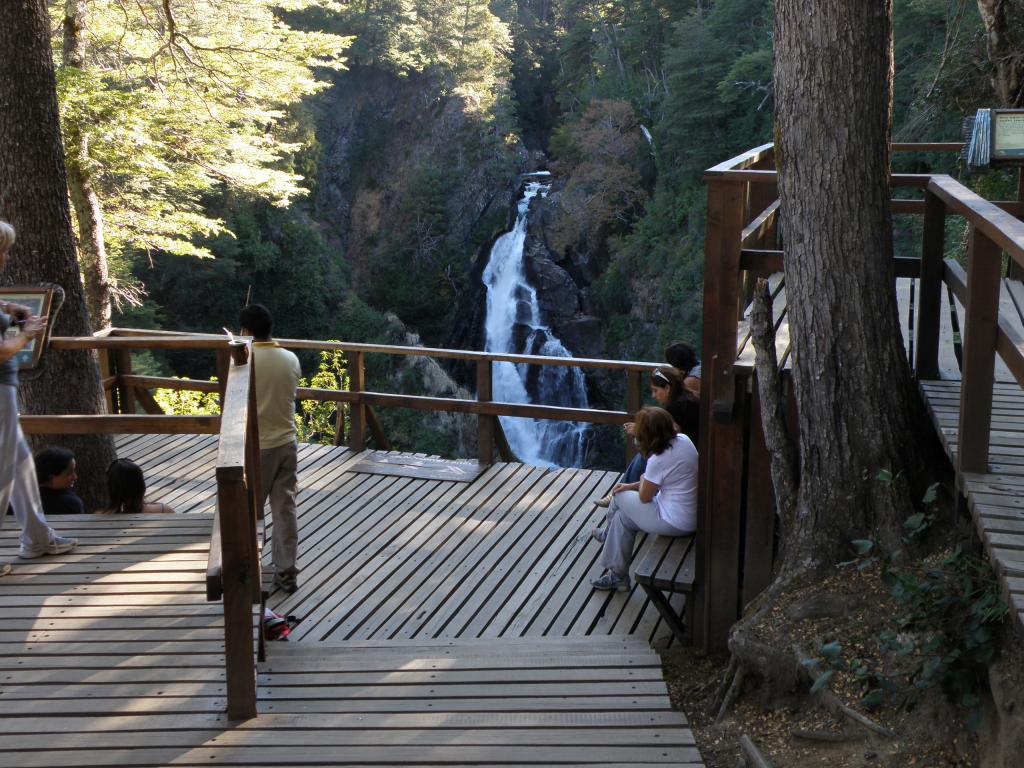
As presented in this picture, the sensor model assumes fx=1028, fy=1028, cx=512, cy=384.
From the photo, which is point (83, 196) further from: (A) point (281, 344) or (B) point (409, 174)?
(B) point (409, 174)

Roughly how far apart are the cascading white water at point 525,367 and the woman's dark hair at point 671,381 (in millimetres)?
19069

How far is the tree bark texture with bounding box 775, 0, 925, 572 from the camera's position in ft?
13.7

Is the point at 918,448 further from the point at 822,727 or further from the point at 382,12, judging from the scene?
the point at 382,12

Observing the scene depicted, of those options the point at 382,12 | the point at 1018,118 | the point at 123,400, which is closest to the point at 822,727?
the point at 1018,118

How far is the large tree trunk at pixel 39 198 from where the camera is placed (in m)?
6.10

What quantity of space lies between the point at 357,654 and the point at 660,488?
5.85 ft

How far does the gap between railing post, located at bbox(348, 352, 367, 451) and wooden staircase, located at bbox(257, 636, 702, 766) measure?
11.1ft

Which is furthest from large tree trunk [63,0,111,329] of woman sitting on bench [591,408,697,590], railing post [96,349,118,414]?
woman sitting on bench [591,408,697,590]

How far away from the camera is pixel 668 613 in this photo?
5062mm

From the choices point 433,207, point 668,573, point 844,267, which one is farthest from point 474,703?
point 433,207

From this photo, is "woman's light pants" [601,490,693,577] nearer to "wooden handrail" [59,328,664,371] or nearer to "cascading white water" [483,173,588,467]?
"wooden handrail" [59,328,664,371]

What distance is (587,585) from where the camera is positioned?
569 centimetres

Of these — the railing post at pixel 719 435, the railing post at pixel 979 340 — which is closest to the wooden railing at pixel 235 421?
the railing post at pixel 719 435

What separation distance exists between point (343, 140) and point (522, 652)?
3950 centimetres
